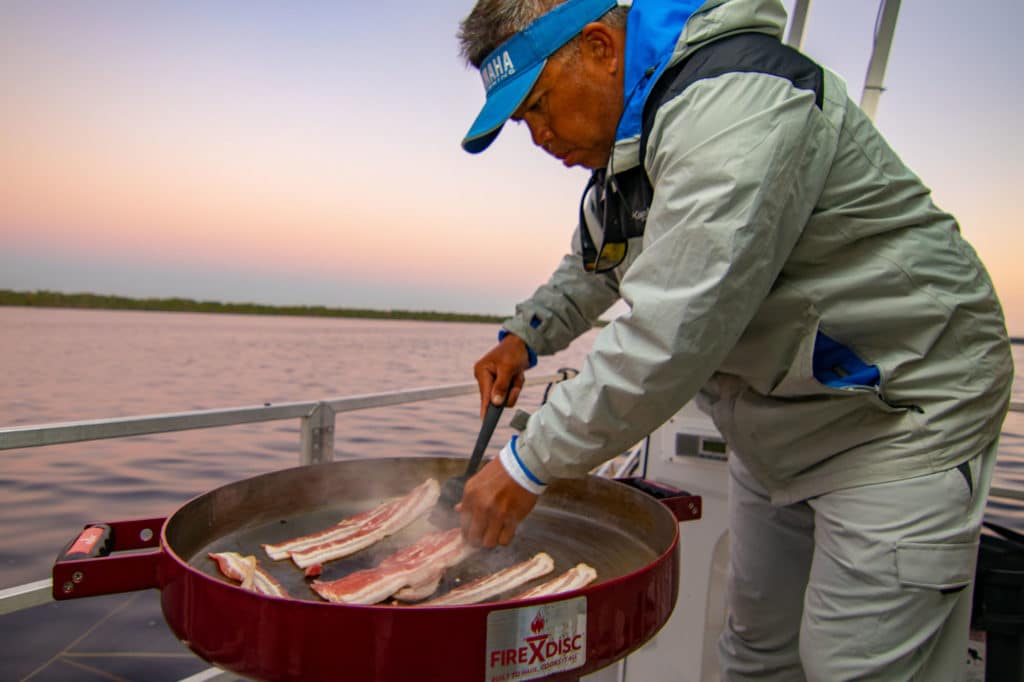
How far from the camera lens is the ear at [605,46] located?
4.47 feet

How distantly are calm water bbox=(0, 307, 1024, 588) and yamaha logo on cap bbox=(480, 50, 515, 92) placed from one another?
1.20 metres

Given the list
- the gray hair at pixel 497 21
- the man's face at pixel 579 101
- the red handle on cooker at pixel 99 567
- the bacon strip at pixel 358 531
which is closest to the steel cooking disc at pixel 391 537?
the bacon strip at pixel 358 531

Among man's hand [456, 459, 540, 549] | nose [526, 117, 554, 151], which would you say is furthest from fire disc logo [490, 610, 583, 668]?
nose [526, 117, 554, 151]

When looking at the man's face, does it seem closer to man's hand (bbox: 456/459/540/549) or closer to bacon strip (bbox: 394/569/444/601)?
man's hand (bbox: 456/459/540/549)

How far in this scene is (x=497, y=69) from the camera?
1434 millimetres

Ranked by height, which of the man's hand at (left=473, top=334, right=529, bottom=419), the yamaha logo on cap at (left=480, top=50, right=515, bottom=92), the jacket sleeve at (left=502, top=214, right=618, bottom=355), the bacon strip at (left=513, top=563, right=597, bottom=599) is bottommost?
the bacon strip at (left=513, top=563, right=597, bottom=599)

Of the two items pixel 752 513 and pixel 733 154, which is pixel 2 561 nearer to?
pixel 752 513

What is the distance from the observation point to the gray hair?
4.53 feet

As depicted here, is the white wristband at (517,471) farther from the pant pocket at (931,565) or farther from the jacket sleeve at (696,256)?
the pant pocket at (931,565)

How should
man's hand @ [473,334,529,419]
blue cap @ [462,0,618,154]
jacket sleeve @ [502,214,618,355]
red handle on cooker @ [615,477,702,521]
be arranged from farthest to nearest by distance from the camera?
jacket sleeve @ [502,214,618,355] < man's hand @ [473,334,529,419] < red handle on cooker @ [615,477,702,521] < blue cap @ [462,0,618,154]

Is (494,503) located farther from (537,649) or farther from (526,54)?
(526,54)

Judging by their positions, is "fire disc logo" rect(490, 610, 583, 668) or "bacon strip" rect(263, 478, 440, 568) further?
"bacon strip" rect(263, 478, 440, 568)

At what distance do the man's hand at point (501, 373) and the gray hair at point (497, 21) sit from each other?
0.83 metres

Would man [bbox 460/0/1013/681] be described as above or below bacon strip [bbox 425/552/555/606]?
above
